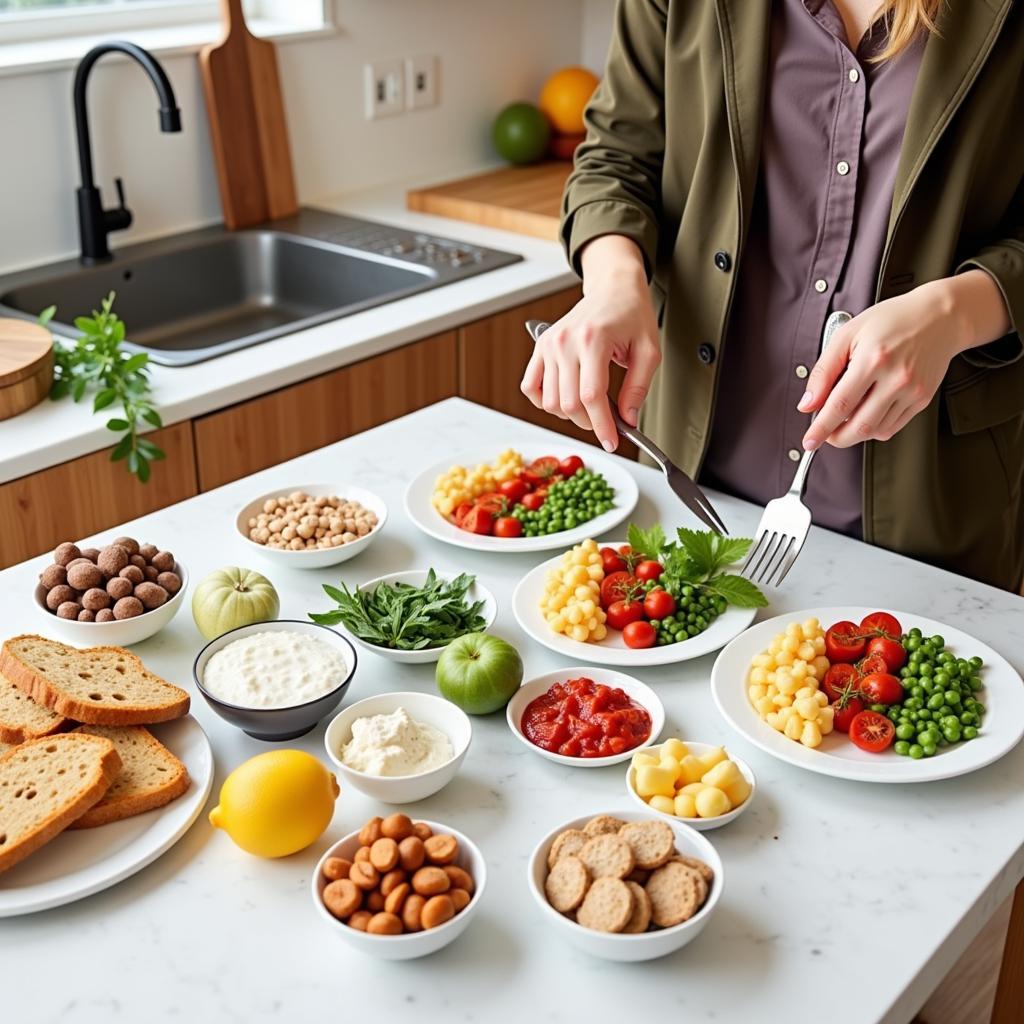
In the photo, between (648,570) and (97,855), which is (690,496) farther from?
(97,855)

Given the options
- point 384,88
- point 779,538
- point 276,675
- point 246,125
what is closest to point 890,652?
point 779,538

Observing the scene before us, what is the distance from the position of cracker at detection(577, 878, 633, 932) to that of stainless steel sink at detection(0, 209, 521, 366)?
1523mm

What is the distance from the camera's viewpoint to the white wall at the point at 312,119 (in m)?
2.28

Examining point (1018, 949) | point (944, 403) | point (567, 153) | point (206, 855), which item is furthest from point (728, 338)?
point (567, 153)

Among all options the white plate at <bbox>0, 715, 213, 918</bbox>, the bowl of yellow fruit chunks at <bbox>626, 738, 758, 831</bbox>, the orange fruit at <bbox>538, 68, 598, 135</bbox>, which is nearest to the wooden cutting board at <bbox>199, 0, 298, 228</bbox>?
the orange fruit at <bbox>538, 68, 598, 135</bbox>

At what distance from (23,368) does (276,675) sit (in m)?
0.84

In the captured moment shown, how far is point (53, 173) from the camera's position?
231 centimetres

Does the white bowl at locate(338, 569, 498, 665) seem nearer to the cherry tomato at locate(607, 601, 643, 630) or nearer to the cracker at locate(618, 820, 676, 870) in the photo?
the cherry tomato at locate(607, 601, 643, 630)

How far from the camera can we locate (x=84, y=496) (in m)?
1.76

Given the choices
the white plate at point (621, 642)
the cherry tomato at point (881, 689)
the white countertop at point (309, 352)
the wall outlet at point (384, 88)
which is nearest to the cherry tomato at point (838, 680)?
the cherry tomato at point (881, 689)

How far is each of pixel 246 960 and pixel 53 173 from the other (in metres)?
1.83

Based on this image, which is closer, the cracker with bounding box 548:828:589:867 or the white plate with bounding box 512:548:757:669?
the cracker with bounding box 548:828:589:867

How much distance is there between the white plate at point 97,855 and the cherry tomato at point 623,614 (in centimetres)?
41

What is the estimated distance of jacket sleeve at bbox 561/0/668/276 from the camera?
4.73ft
